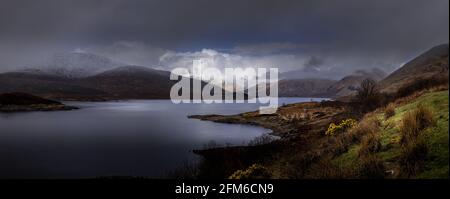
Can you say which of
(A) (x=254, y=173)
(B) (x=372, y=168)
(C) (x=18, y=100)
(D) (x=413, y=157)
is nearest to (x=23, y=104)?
(C) (x=18, y=100)

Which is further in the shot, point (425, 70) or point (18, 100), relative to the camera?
point (425, 70)

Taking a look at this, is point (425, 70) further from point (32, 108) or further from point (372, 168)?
point (32, 108)

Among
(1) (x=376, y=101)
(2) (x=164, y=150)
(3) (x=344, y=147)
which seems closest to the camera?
(3) (x=344, y=147)

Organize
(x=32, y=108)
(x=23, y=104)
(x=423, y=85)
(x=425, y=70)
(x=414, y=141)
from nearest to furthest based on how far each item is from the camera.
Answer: (x=414, y=141)
(x=423, y=85)
(x=23, y=104)
(x=32, y=108)
(x=425, y=70)

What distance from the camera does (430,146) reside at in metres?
7.57

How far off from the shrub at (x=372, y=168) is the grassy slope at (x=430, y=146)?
0.72ft

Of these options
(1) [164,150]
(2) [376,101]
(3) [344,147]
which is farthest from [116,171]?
(2) [376,101]

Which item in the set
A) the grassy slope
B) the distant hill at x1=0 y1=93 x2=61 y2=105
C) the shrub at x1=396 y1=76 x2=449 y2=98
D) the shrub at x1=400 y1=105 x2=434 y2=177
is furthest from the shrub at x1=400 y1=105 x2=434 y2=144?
the distant hill at x1=0 y1=93 x2=61 y2=105

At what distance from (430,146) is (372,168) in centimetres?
146

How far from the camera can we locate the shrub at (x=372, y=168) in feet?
24.7

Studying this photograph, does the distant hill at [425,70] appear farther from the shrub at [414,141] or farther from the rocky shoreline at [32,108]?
the rocky shoreline at [32,108]
